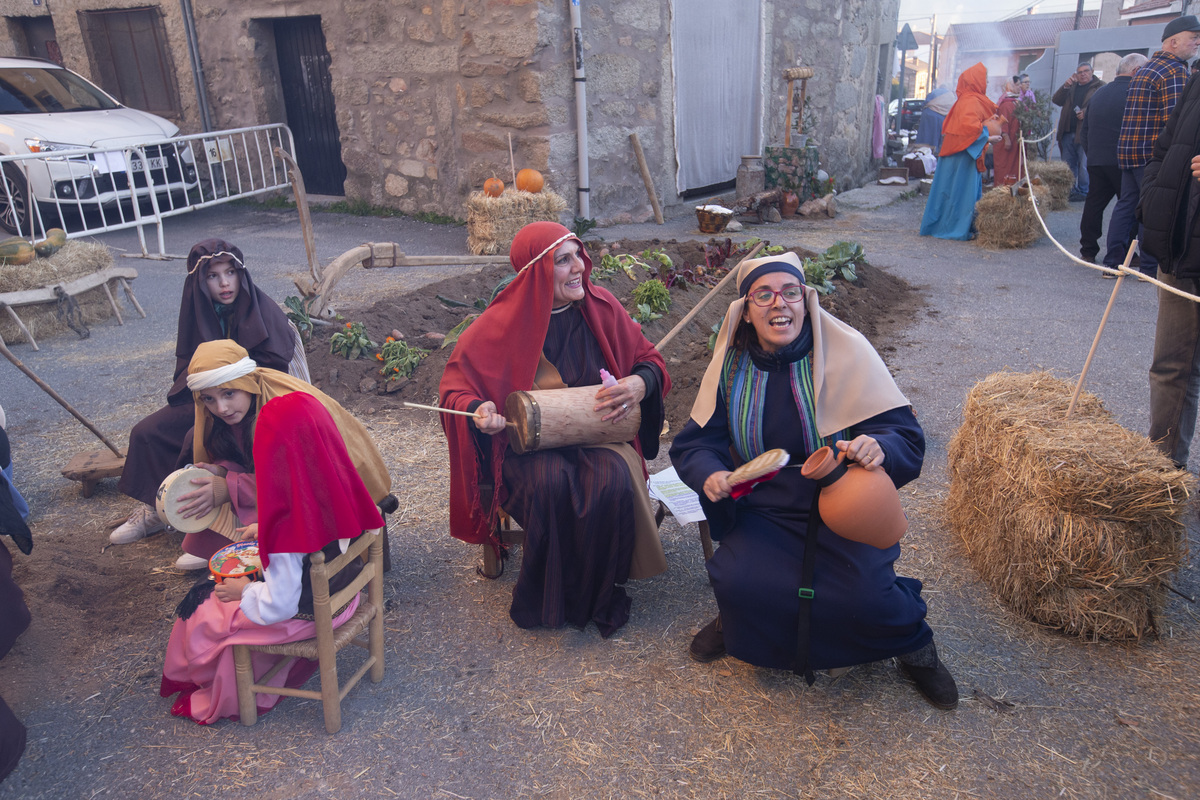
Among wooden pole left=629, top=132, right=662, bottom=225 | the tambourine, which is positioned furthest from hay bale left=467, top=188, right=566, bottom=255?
the tambourine

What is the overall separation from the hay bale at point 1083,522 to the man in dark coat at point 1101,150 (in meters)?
5.62

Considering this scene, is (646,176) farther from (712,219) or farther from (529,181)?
(529,181)

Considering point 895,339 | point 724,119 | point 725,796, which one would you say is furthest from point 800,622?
point 724,119

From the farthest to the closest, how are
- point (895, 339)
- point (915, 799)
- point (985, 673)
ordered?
point (895, 339), point (985, 673), point (915, 799)

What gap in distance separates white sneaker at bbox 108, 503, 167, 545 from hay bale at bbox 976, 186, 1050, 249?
878 centimetres

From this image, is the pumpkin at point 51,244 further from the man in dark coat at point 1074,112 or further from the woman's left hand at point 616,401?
the man in dark coat at point 1074,112

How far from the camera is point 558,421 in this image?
3.01 m

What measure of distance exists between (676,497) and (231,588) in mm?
1967

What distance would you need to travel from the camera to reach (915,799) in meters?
2.31

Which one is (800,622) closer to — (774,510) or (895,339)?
(774,510)

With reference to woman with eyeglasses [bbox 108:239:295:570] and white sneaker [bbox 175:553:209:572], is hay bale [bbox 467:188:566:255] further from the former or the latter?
white sneaker [bbox 175:553:209:572]

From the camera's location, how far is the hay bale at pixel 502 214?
839 centimetres

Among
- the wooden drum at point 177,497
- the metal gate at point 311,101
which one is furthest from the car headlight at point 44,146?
the wooden drum at point 177,497

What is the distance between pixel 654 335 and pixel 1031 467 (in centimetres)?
323
